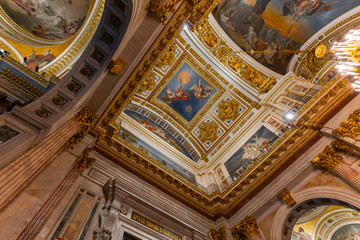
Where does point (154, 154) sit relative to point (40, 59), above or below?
below

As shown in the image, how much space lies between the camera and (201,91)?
41.6ft

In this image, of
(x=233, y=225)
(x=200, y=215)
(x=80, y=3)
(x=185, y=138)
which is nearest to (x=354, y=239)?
(x=233, y=225)

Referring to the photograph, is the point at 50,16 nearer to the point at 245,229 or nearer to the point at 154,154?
the point at 154,154

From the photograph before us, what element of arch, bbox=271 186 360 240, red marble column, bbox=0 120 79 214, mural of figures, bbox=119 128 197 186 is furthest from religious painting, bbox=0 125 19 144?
arch, bbox=271 186 360 240

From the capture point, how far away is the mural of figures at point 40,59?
9.62 meters

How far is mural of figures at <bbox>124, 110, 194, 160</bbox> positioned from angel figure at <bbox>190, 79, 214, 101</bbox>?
2940mm

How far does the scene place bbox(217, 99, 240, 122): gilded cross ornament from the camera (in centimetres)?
1241

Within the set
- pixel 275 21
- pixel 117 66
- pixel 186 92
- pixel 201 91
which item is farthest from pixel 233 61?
pixel 117 66

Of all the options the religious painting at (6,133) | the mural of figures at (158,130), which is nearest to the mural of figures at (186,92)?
the mural of figures at (158,130)

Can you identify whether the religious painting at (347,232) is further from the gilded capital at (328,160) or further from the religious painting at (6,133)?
the religious painting at (6,133)

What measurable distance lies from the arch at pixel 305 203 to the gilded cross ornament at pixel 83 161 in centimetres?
697

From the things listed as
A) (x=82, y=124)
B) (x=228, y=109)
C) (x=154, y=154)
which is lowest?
(x=82, y=124)

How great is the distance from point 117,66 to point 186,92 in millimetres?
6374

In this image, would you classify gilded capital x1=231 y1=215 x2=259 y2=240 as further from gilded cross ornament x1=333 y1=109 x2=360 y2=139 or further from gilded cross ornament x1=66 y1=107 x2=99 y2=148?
gilded cross ornament x1=66 y1=107 x2=99 y2=148
